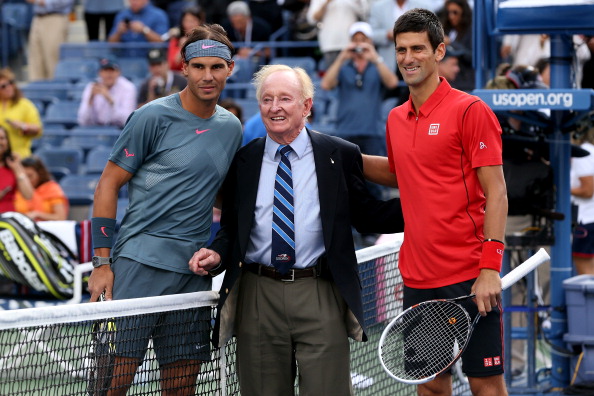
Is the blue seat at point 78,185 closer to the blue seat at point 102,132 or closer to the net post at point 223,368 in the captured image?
the blue seat at point 102,132

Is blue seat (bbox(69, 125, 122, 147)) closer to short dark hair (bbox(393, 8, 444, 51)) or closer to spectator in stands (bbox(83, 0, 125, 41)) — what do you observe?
spectator in stands (bbox(83, 0, 125, 41))

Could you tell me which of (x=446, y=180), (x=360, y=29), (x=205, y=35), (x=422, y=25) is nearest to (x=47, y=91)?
(x=360, y=29)

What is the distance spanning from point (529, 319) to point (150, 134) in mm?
3602

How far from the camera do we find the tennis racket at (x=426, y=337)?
185 inches

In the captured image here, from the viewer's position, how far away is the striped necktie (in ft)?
15.8

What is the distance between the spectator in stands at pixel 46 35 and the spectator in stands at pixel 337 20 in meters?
5.38

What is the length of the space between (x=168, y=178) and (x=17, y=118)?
876cm

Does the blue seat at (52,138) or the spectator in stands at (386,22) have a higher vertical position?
the spectator in stands at (386,22)

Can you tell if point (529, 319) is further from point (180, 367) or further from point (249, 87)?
point (249, 87)

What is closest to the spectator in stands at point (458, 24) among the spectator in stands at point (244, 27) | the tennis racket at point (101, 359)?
the spectator in stands at point (244, 27)

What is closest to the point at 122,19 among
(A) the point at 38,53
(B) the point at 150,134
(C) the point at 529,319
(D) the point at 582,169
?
(A) the point at 38,53

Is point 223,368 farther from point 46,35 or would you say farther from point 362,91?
point 46,35

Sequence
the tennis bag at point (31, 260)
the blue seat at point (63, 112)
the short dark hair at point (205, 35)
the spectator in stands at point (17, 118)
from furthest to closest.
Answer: the blue seat at point (63, 112) → the spectator in stands at point (17, 118) → the tennis bag at point (31, 260) → the short dark hair at point (205, 35)

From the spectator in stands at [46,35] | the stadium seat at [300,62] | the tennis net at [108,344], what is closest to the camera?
the tennis net at [108,344]
